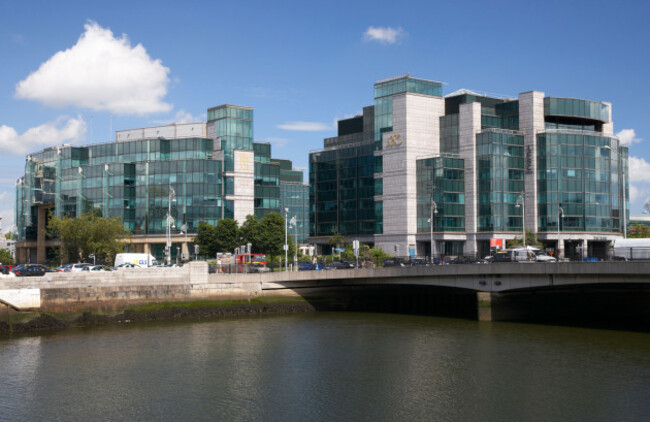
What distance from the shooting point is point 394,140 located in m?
128

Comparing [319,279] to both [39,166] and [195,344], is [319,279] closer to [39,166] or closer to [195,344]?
[195,344]

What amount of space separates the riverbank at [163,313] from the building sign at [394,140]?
202 feet

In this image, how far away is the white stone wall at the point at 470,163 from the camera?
402ft

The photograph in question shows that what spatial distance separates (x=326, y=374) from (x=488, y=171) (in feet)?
285

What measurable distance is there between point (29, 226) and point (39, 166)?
46.6ft

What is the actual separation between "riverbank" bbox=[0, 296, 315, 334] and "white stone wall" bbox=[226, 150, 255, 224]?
6793 cm

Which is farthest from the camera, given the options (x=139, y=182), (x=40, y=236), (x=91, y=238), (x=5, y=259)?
(x=40, y=236)

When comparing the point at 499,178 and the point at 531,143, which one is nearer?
the point at 499,178

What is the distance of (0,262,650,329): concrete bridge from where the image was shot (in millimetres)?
56938

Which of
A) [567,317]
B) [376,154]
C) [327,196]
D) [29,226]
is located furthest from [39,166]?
[567,317]

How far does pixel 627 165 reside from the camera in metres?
132

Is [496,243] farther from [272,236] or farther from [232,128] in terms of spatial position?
[232,128]

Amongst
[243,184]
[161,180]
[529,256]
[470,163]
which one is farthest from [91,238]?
[470,163]

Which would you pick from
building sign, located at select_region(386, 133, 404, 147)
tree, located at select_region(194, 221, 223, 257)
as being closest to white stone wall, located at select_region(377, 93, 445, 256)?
building sign, located at select_region(386, 133, 404, 147)
